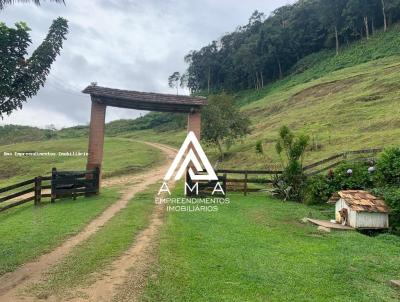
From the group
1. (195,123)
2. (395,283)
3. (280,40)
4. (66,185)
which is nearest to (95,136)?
(66,185)

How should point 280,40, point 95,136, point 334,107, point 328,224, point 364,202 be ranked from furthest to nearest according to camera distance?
point 280,40, point 334,107, point 95,136, point 328,224, point 364,202

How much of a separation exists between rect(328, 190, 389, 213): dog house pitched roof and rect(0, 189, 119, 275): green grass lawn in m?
8.72

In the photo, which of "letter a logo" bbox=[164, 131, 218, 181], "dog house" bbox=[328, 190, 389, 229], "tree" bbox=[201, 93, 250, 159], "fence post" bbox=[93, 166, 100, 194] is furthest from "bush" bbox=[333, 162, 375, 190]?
"tree" bbox=[201, 93, 250, 159]

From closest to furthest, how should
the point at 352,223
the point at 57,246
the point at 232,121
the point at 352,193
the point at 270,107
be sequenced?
the point at 57,246, the point at 352,223, the point at 352,193, the point at 232,121, the point at 270,107

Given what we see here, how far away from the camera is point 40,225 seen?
44.6 feet

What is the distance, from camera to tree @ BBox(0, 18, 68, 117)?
9344 millimetres

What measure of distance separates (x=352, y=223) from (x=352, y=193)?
1305 millimetres

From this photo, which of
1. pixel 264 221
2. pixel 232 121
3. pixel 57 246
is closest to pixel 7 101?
pixel 57 246

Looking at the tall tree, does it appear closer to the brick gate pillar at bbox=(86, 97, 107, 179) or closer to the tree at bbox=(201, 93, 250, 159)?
the tree at bbox=(201, 93, 250, 159)

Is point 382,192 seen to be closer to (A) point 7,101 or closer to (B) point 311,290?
(B) point 311,290

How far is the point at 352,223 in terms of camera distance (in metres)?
13.7

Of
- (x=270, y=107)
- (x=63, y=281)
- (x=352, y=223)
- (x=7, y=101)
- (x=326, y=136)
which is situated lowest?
(x=63, y=281)

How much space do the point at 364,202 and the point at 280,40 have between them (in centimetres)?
7702

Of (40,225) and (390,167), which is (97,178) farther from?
(390,167)
